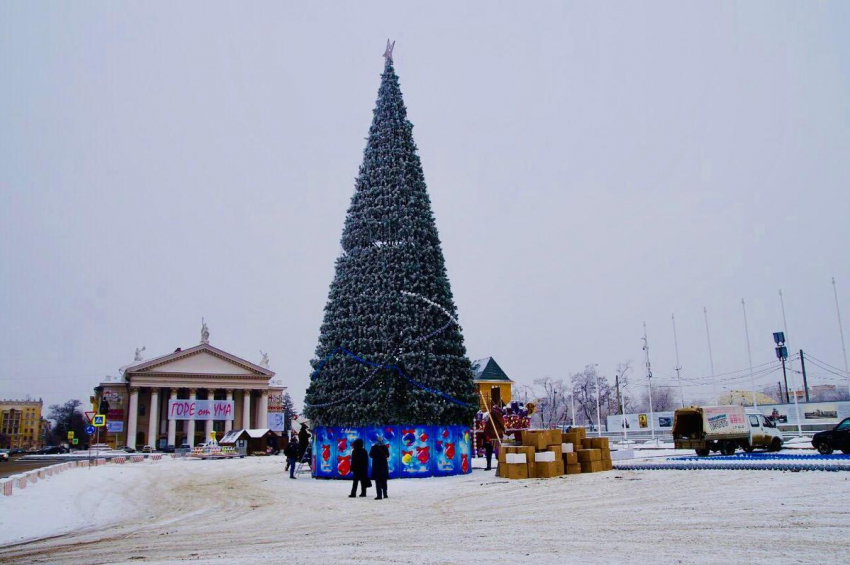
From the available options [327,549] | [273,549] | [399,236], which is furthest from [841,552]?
[399,236]

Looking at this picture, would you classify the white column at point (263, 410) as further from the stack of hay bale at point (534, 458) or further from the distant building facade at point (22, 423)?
the distant building facade at point (22, 423)

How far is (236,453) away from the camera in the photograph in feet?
212

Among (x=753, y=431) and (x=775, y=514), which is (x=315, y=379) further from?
(x=753, y=431)

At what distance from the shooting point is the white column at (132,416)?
313ft

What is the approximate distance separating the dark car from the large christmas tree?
13.9m

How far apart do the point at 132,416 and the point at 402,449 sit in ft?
279

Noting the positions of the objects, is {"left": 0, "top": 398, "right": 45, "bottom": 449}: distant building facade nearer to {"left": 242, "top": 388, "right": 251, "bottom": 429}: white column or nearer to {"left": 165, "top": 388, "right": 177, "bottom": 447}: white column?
{"left": 165, "top": 388, "right": 177, "bottom": 447}: white column

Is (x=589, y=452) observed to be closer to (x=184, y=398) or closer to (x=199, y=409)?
(x=199, y=409)

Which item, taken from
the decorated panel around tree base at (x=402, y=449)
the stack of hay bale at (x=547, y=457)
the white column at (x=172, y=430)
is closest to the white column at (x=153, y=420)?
the white column at (x=172, y=430)

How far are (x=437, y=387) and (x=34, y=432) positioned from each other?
20152 cm

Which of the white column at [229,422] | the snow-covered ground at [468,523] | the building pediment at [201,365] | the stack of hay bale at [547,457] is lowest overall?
the snow-covered ground at [468,523]

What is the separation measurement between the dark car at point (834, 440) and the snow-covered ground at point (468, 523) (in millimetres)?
8854

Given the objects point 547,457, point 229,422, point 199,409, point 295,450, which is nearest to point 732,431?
point 547,457

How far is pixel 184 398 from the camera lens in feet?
331
